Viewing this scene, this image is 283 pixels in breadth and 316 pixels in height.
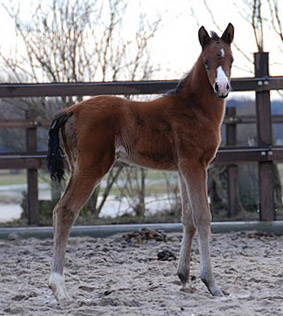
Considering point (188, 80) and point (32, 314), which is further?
point (188, 80)

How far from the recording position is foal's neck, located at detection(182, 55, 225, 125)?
4.02 metres

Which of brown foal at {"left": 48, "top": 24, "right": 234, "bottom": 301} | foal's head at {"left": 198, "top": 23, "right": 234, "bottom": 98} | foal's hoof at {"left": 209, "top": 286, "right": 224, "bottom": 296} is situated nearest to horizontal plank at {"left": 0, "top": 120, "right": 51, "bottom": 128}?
brown foal at {"left": 48, "top": 24, "right": 234, "bottom": 301}

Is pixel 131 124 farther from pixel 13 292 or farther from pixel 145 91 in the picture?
pixel 145 91

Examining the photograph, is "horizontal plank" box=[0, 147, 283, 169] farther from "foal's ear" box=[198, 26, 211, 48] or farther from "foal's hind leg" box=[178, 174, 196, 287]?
"foal's ear" box=[198, 26, 211, 48]

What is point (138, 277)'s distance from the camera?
4.28 metres

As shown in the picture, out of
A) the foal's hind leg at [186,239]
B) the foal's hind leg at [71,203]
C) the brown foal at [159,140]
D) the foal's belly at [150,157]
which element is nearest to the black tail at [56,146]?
the brown foal at [159,140]

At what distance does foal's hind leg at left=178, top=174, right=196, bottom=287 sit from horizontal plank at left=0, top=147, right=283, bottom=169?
2255mm

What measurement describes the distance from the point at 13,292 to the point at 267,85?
3.76 metres

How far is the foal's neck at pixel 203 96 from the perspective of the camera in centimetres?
402

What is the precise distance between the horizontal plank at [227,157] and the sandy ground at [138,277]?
852 millimetres

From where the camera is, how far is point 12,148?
9.32 metres

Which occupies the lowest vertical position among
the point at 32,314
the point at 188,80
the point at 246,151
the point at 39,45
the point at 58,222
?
the point at 32,314

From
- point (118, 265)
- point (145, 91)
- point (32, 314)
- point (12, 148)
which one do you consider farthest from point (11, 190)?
point (32, 314)

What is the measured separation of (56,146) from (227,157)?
2.81m
